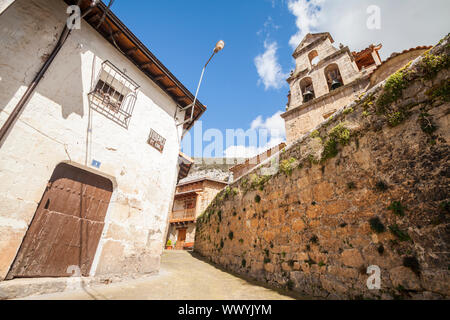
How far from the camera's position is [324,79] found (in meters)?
12.5

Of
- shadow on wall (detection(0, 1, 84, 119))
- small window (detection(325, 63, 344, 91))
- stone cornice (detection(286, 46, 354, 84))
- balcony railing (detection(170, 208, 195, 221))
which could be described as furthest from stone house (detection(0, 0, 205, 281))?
balcony railing (detection(170, 208, 195, 221))

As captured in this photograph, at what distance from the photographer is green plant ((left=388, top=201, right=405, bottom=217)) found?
2.59 meters

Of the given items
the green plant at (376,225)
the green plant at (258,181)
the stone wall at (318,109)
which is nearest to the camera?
→ the green plant at (376,225)

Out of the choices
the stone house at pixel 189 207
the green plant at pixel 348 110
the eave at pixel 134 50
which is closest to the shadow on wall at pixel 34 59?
the eave at pixel 134 50

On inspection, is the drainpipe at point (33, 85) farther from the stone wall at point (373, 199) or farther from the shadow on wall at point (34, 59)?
the stone wall at point (373, 199)

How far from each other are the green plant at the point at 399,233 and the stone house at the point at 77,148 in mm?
4998

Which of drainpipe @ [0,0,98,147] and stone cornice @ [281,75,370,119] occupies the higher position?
stone cornice @ [281,75,370,119]

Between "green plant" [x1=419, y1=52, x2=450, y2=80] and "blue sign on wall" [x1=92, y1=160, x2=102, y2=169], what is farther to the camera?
"blue sign on wall" [x1=92, y1=160, x2=102, y2=169]

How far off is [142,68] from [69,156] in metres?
3.45

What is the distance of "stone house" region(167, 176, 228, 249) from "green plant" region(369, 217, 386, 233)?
50.7 ft

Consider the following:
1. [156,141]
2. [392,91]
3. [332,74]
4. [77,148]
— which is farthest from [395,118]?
[332,74]

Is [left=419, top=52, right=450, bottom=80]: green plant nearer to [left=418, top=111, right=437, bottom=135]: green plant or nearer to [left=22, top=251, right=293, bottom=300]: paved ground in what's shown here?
[left=418, top=111, right=437, bottom=135]: green plant

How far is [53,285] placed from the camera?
3250mm

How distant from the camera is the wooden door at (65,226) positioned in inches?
130
